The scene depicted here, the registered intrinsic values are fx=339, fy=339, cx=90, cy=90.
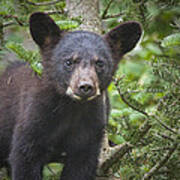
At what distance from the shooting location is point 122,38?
4.14m

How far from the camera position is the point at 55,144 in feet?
13.2

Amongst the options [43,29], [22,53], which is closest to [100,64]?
[43,29]

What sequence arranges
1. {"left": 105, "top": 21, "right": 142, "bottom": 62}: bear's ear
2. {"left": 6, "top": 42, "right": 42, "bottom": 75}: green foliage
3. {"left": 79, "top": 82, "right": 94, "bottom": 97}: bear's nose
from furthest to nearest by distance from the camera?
{"left": 105, "top": 21, "right": 142, "bottom": 62}: bear's ear → {"left": 79, "top": 82, "right": 94, "bottom": 97}: bear's nose → {"left": 6, "top": 42, "right": 42, "bottom": 75}: green foliage

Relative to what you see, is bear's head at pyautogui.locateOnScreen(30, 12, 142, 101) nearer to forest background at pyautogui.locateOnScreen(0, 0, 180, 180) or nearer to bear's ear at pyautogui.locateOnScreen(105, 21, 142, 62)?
bear's ear at pyautogui.locateOnScreen(105, 21, 142, 62)

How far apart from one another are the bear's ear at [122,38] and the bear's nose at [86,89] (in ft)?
3.23

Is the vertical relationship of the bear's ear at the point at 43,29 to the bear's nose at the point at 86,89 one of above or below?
above

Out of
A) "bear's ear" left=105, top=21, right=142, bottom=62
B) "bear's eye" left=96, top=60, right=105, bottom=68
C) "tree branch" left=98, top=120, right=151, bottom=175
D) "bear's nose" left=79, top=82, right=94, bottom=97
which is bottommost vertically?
"tree branch" left=98, top=120, right=151, bottom=175

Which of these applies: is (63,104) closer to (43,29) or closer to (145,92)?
(43,29)

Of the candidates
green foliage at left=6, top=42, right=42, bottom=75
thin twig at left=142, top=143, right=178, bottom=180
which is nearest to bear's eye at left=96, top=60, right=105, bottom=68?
green foliage at left=6, top=42, right=42, bottom=75

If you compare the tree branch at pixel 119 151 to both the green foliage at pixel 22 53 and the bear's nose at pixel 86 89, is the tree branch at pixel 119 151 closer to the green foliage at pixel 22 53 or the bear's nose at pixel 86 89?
the bear's nose at pixel 86 89

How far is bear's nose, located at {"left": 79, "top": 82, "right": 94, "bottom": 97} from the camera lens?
330 centimetres

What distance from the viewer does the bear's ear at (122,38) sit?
3941 mm

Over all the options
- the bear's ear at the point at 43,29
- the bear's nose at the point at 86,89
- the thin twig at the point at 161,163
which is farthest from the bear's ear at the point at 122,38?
the thin twig at the point at 161,163

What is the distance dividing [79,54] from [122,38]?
2.46 ft
